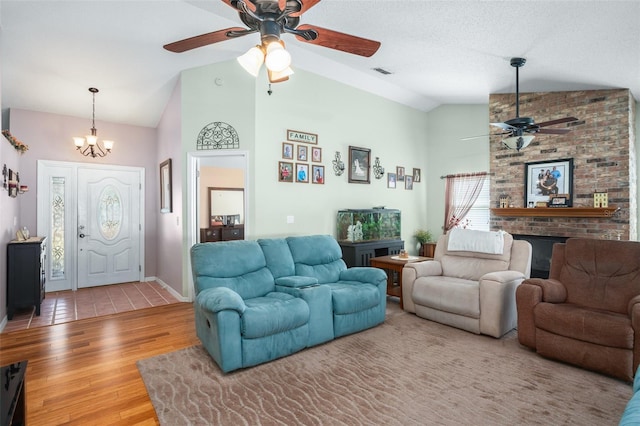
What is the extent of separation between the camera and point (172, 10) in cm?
328

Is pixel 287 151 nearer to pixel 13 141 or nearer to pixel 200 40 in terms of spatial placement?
pixel 200 40

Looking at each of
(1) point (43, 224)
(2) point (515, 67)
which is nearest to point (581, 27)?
(2) point (515, 67)

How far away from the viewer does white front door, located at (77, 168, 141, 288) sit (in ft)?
17.6

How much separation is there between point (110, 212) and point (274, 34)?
499 centimetres

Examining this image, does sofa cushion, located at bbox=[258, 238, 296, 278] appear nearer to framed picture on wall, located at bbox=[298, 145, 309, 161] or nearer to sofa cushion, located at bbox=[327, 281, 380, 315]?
sofa cushion, located at bbox=[327, 281, 380, 315]

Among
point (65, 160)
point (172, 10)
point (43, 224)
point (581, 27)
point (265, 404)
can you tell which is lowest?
point (265, 404)

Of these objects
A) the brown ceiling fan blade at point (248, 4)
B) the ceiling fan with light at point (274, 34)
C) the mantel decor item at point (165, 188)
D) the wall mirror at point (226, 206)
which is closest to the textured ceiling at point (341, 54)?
the mantel decor item at point (165, 188)

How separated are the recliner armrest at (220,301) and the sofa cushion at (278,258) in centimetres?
77

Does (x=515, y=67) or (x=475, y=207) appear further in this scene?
(x=475, y=207)

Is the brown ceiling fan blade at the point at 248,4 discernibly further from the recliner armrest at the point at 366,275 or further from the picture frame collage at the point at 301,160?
the picture frame collage at the point at 301,160

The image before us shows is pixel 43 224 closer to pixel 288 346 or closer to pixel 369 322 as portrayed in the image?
pixel 288 346

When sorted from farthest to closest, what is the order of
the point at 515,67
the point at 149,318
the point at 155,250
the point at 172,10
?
the point at 155,250 → the point at 515,67 → the point at 149,318 → the point at 172,10

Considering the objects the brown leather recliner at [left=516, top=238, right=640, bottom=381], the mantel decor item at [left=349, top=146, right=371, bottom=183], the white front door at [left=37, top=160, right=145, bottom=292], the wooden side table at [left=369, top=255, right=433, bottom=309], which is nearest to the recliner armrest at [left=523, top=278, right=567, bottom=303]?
the brown leather recliner at [left=516, top=238, right=640, bottom=381]

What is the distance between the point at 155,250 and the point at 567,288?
5.92 m
